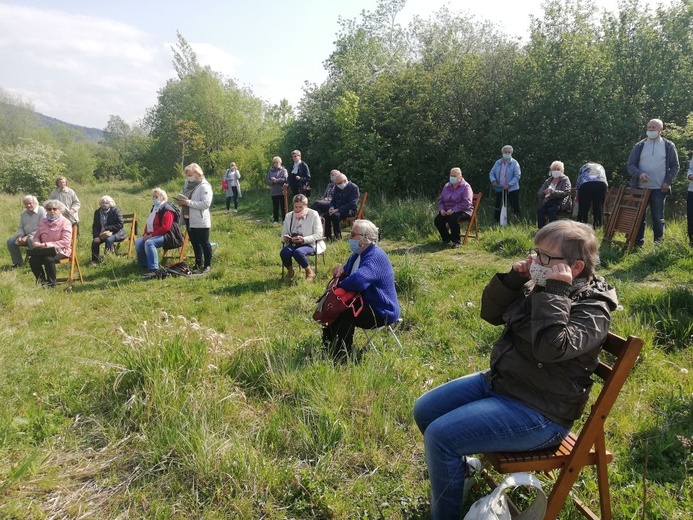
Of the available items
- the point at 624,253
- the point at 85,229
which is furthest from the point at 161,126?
the point at 624,253

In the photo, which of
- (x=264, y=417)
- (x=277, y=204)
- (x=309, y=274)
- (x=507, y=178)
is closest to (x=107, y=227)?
(x=309, y=274)

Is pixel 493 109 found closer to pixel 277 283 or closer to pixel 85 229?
pixel 277 283

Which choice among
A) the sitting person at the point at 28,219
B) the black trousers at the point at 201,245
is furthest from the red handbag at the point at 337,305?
the sitting person at the point at 28,219

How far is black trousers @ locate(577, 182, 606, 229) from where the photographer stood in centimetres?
862

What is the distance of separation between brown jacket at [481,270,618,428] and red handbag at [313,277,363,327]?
5.82 ft

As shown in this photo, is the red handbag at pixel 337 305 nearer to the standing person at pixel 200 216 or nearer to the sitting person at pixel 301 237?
the sitting person at pixel 301 237

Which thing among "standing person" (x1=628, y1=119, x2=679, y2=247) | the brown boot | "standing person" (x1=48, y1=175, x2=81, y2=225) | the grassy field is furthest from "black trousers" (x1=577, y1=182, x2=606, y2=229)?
"standing person" (x1=48, y1=175, x2=81, y2=225)

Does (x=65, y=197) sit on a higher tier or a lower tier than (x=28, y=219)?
higher

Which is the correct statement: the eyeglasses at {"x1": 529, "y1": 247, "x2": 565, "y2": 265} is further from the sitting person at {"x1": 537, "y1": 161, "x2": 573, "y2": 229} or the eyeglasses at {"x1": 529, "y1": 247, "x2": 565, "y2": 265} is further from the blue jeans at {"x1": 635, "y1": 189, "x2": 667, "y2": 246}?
the sitting person at {"x1": 537, "y1": 161, "x2": 573, "y2": 229}

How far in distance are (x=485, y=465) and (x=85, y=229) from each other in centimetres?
1258

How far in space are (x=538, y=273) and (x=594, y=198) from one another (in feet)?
24.7

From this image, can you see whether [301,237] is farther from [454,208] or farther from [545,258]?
[545,258]

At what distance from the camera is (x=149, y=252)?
26.2 ft

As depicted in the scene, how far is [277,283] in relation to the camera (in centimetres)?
716
